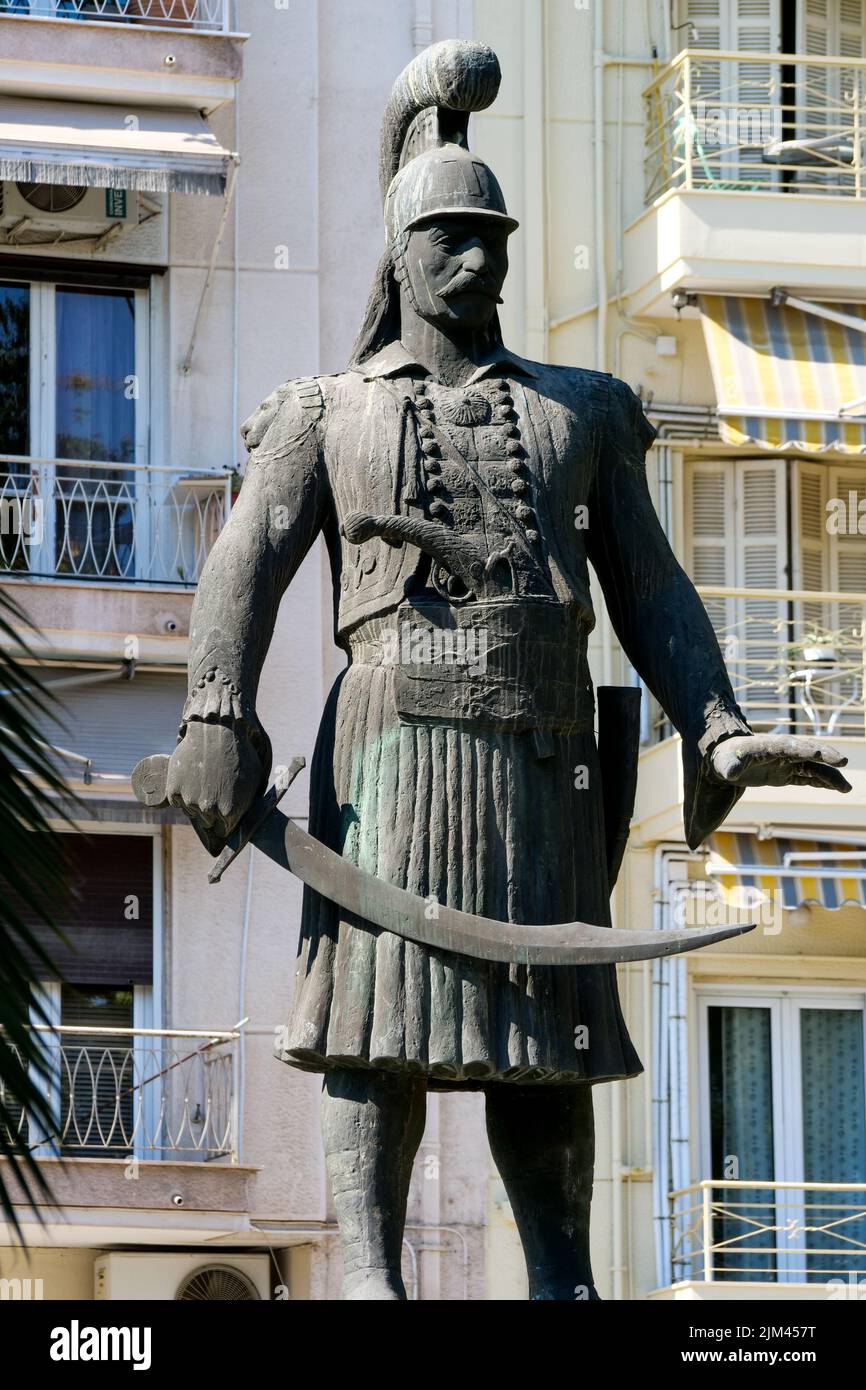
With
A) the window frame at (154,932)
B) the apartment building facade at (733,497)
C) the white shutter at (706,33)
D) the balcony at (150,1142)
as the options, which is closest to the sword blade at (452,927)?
the balcony at (150,1142)

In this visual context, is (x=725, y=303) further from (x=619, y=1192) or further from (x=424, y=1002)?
(x=424, y=1002)

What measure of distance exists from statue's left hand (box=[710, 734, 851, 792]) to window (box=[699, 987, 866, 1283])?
46.5 feet

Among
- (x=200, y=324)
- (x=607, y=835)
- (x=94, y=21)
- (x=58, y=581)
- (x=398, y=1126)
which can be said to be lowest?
(x=398, y=1126)

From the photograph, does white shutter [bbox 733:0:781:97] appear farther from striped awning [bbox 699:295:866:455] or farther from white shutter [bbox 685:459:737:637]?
white shutter [bbox 685:459:737:637]

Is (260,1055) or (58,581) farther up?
(58,581)

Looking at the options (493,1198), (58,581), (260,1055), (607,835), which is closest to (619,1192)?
(493,1198)

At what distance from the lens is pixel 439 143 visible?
8.91 metres

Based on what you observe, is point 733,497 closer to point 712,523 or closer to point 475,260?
point 712,523

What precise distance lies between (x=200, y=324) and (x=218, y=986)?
14.5 ft

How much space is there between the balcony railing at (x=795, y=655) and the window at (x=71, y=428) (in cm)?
379

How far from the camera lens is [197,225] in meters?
23.2

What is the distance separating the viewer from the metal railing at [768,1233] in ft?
71.5

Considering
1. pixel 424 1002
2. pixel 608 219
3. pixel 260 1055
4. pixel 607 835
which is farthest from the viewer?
pixel 608 219

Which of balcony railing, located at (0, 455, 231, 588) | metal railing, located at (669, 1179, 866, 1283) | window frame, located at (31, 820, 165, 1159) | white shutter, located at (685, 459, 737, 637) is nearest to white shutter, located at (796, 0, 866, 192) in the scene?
white shutter, located at (685, 459, 737, 637)
